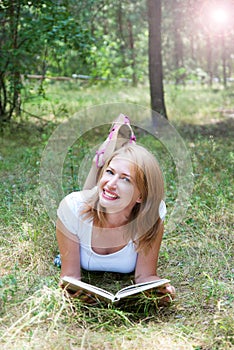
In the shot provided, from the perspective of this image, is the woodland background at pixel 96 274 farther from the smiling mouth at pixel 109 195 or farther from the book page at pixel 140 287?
the smiling mouth at pixel 109 195

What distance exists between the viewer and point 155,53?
23.1 ft

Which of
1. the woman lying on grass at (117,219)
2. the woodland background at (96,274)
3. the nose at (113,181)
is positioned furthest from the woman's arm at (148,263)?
the nose at (113,181)

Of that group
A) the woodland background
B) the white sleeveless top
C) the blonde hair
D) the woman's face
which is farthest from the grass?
the woman's face

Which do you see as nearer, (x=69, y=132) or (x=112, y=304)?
(x=112, y=304)

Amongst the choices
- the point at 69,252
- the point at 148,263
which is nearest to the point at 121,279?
the point at 148,263

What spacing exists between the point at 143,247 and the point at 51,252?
27.5 inches

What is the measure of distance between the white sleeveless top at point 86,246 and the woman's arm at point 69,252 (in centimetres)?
3

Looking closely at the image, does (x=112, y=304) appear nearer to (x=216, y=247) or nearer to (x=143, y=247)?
(x=143, y=247)

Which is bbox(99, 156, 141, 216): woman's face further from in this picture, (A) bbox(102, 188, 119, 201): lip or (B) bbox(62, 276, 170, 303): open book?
(B) bbox(62, 276, 170, 303): open book

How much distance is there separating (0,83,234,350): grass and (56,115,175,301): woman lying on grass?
174 millimetres

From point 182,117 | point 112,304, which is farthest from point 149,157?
point 182,117

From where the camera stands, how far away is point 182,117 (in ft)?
27.2

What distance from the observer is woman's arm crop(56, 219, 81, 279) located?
273cm

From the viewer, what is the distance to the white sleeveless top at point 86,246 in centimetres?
278
